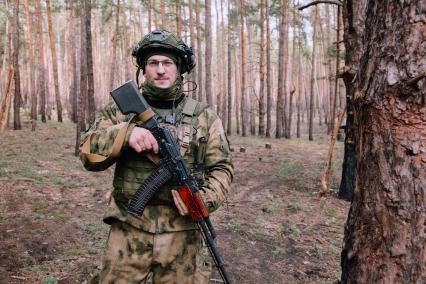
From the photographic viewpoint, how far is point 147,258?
2.29 m

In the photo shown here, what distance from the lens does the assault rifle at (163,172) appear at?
2.24 m

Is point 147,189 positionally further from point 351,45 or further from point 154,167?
point 351,45

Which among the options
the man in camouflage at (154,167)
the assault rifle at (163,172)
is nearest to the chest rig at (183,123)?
the man in camouflage at (154,167)

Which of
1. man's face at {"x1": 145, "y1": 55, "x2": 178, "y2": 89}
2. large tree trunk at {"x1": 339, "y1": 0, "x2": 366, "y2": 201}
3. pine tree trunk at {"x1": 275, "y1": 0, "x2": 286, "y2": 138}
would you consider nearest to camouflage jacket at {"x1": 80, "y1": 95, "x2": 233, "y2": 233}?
man's face at {"x1": 145, "y1": 55, "x2": 178, "y2": 89}

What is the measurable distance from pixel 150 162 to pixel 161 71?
2.00 ft

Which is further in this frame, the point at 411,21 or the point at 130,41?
the point at 130,41

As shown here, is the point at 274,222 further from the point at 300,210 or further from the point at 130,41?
the point at 130,41

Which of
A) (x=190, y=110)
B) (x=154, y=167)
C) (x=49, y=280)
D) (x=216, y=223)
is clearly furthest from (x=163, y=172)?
(x=216, y=223)

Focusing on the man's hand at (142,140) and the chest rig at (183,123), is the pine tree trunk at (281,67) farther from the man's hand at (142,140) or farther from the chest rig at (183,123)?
the man's hand at (142,140)

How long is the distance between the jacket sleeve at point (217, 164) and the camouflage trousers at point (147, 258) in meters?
0.33

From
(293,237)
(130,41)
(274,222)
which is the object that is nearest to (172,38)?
(293,237)

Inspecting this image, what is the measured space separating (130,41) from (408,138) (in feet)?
120

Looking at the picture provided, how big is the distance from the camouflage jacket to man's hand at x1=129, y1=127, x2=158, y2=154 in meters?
0.04

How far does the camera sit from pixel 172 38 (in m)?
2.51
